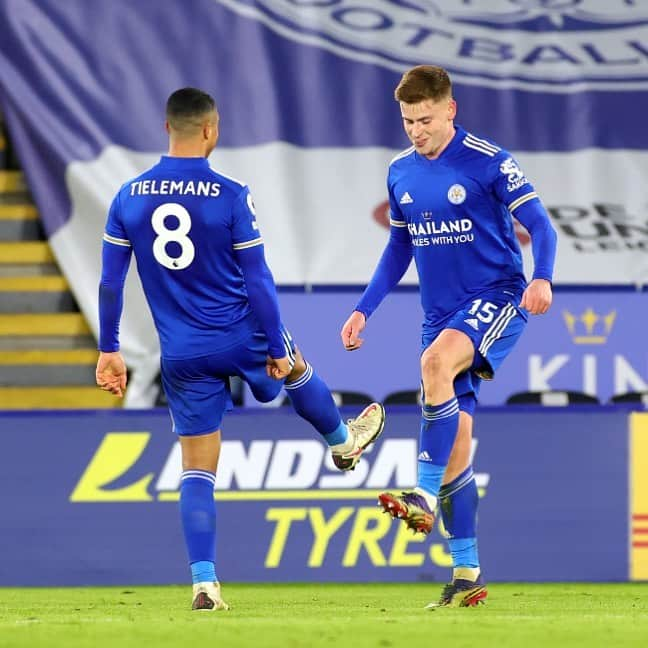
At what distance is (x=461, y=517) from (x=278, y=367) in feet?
2.98

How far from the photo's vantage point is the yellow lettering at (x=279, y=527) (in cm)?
817

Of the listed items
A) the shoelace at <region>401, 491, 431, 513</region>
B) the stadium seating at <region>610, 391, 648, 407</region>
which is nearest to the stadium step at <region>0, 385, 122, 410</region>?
the stadium seating at <region>610, 391, 648, 407</region>

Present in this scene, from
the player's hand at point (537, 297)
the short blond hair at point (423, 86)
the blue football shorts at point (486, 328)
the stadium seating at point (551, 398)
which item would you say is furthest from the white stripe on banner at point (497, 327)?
the stadium seating at point (551, 398)

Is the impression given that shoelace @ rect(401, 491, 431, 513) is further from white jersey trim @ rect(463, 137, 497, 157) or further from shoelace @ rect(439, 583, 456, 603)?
white jersey trim @ rect(463, 137, 497, 157)

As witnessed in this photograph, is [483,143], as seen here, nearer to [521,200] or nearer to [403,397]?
[521,200]

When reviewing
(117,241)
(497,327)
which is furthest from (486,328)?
(117,241)

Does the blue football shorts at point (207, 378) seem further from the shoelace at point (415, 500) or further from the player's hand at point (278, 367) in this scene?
the shoelace at point (415, 500)

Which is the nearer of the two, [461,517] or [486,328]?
[486,328]

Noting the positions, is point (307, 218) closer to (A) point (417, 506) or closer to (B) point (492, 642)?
(A) point (417, 506)

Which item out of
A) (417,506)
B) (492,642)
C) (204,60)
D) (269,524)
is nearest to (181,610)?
(417,506)

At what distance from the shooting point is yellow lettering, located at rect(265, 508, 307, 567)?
8172mm

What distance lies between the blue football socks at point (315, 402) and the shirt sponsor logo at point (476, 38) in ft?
19.1

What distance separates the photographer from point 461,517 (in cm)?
588

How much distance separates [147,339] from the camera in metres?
10.8
